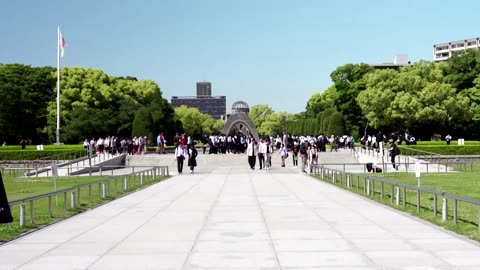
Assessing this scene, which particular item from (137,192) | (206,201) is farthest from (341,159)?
(206,201)

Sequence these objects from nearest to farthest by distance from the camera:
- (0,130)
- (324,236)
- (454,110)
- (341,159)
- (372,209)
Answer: (324,236) < (372,209) < (341,159) < (0,130) < (454,110)

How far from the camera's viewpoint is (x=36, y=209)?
1702 centimetres

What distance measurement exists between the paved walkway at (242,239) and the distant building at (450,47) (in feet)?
488

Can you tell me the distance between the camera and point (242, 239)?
10.7 m

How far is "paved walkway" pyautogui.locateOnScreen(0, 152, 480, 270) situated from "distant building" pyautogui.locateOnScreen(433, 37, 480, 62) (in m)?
149

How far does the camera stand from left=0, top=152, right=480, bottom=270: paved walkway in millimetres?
8570

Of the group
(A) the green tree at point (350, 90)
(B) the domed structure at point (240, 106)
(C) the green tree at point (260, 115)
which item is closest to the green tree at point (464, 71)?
(A) the green tree at point (350, 90)

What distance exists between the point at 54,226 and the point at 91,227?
2.68ft

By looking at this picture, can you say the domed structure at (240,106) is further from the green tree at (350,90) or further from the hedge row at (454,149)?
the hedge row at (454,149)

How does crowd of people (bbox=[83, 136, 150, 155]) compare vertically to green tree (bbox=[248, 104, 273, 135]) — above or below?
below

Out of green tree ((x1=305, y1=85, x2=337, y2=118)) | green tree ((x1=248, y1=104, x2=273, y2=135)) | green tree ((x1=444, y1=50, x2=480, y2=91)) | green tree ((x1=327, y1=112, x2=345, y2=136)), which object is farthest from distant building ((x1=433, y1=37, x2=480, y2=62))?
green tree ((x1=327, y1=112, x2=345, y2=136))

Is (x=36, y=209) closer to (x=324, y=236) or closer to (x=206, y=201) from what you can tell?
(x=206, y=201)

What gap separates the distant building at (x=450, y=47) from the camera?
154875 millimetres

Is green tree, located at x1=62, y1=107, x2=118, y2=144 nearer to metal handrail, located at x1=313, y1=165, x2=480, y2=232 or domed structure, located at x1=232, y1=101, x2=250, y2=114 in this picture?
metal handrail, located at x1=313, y1=165, x2=480, y2=232
